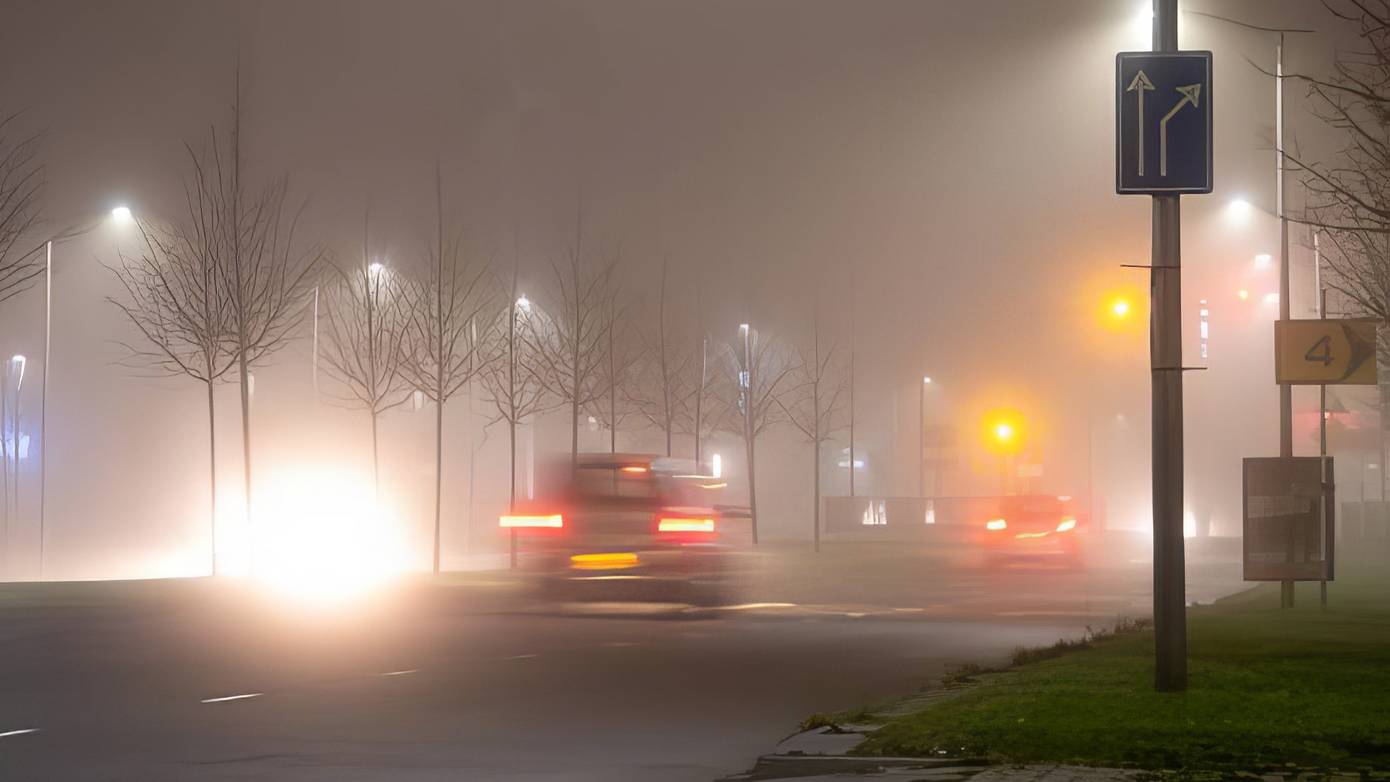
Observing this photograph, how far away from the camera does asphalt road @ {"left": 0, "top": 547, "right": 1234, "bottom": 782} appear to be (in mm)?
11492

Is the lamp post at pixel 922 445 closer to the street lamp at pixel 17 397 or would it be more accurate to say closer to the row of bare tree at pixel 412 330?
the row of bare tree at pixel 412 330

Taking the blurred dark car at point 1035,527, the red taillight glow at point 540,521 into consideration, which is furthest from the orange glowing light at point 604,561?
the blurred dark car at point 1035,527

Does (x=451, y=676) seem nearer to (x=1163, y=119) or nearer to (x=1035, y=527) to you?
(x=1163, y=119)

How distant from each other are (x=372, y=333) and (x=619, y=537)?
16.6 metres

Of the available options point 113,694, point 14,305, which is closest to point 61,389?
point 14,305

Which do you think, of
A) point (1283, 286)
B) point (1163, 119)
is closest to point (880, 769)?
point (1163, 119)

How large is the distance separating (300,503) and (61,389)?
8.13 meters

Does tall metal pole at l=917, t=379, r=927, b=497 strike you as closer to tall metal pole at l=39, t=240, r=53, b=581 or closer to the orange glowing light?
tall metal pole at l=39, t=240, r=53, b=581

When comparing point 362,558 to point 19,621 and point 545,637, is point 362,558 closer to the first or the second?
point 19,621

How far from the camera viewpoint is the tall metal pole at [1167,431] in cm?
1262

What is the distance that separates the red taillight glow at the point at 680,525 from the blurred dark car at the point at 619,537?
0.01 m

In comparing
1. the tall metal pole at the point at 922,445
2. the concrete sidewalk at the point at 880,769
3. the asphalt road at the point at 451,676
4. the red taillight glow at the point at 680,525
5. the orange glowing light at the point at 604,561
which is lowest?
the asphalt road at the point at 451,676

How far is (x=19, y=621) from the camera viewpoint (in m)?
23.2

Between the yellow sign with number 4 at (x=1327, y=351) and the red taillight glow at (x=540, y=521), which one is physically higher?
the yellow sign with number 4 at (x=1327, y=351)
